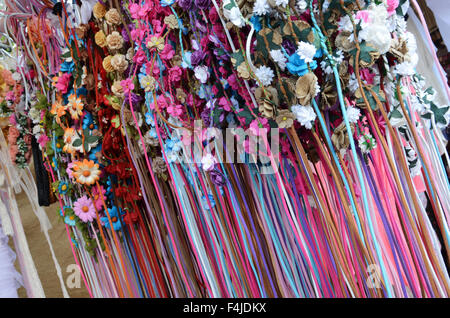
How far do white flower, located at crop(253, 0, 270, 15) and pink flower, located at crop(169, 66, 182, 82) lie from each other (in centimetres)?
15

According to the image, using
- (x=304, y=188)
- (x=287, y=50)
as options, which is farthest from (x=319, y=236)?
(x=287, y=50)

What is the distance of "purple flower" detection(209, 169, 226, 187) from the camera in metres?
0.48

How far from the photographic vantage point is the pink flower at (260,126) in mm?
406

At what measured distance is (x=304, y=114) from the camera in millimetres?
365

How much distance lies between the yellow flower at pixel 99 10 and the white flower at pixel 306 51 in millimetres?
350

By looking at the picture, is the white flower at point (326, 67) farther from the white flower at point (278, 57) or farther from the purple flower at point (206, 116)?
the purple flower at point (206, 116)

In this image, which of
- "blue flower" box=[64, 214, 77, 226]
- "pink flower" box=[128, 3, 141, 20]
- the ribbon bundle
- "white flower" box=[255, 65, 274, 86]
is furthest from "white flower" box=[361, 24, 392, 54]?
"blue flower" box=[64, 214, 77, 226]

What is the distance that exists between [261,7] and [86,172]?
0.38 metres

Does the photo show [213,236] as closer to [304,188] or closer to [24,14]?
[304,188]

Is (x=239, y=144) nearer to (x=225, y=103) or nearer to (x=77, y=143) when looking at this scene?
(x=225, y=103)

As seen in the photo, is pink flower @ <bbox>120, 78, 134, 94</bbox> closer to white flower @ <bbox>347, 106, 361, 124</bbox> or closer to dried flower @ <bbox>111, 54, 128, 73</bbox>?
dried flower @ <bbox>111, 54, 128, 73</bbox>

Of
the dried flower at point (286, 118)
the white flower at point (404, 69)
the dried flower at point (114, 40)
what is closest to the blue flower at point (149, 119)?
the dried flower at point (114, 40)

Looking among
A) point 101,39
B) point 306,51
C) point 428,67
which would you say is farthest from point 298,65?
point 428,67
